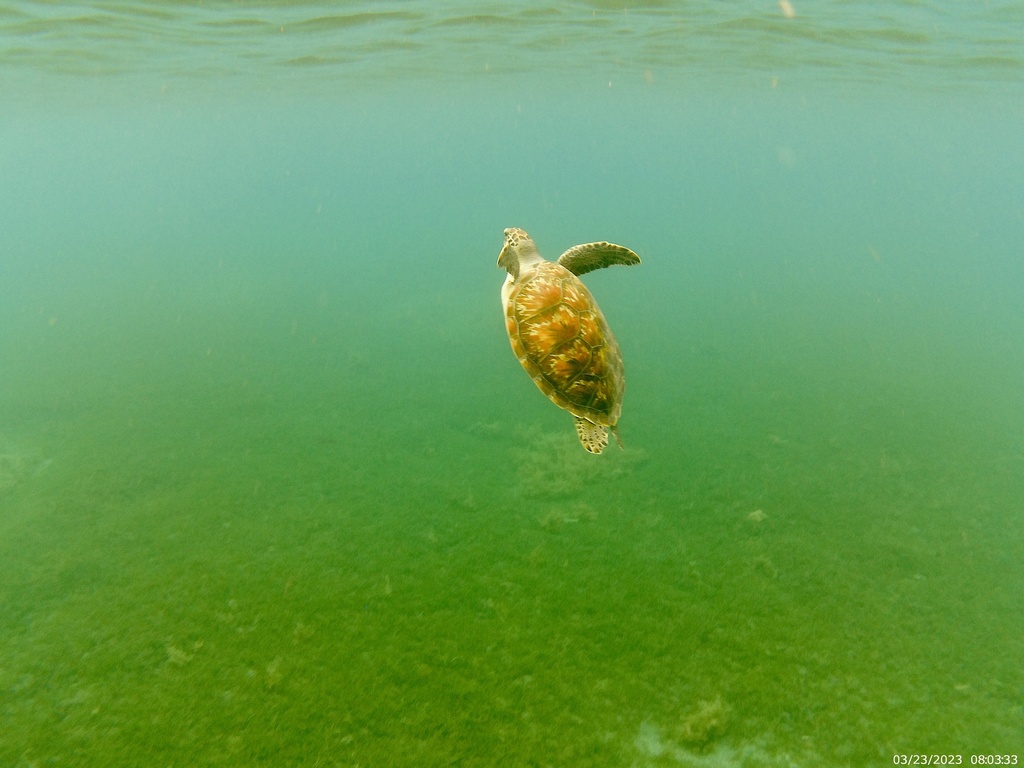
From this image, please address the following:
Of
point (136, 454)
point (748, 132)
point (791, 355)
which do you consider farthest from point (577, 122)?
point (136, 454)

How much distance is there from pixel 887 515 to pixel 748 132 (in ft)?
244

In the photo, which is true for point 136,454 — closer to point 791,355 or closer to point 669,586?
point 669,586

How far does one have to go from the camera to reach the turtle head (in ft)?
20.5

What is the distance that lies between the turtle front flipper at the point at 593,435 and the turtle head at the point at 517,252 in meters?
1.89

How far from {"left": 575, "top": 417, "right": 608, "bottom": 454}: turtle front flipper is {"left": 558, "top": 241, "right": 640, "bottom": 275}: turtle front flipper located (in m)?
1.88

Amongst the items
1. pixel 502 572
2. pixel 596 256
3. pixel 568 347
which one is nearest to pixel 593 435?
pixel 568 347

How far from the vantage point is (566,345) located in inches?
205

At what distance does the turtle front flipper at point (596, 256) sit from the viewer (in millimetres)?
6230

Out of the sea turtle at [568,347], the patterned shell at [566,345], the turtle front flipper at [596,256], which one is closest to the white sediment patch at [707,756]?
the sea turtle at [568,347]

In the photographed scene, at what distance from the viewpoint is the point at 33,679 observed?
18.1ft

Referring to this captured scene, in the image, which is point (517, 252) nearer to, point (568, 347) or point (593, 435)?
point (568, 347)

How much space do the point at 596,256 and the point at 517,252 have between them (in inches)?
36.7

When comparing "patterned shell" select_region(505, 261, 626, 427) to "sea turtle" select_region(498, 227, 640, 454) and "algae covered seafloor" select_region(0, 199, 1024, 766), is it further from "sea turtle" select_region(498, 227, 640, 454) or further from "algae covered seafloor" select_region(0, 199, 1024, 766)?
"algae covered seafloor" select_region(0, 199, 1024, 766)

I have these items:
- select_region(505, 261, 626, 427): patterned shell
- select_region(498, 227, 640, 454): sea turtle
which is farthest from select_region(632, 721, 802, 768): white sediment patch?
select_region(505, 261, 626, 427): patterned shell
